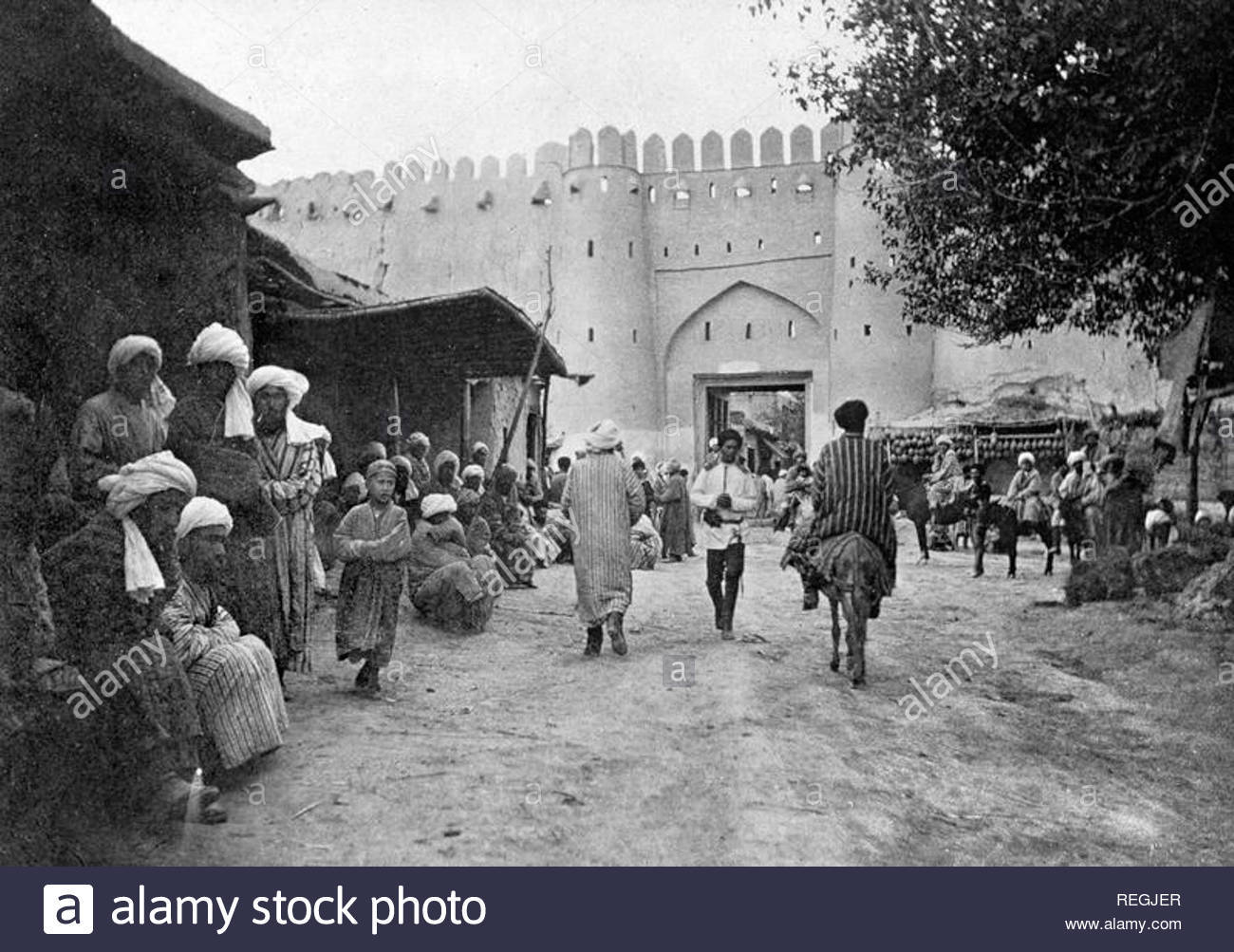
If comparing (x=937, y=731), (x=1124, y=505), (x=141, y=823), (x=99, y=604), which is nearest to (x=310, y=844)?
(x=141, y=823)

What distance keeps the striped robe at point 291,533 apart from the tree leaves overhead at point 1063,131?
499 centimetres

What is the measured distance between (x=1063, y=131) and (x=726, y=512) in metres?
3.40

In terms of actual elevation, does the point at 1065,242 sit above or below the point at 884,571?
above

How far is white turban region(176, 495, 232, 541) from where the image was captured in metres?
3.57

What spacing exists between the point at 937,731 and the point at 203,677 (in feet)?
11.2

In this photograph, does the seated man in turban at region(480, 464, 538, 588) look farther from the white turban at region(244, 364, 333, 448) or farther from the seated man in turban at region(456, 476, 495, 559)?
the white turban at region(244, 364, 333, 448)

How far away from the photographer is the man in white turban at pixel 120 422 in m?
3.83

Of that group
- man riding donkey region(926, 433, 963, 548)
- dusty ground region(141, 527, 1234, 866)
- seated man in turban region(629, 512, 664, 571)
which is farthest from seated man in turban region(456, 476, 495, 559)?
man riding donkey region(926, 433, 963, 548)

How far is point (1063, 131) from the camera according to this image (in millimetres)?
6496

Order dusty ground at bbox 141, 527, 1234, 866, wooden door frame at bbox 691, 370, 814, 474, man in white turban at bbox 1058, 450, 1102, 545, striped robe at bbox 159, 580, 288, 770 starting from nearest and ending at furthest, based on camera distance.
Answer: dusty ground at bbox 141, 527, 1234, 866 → striped robe at bbox 159, 580, 288, 770 → man in white turban at bbox 1058, 450, 1102, 545 → wooden door frame at bbox 691, 370, 814, 474

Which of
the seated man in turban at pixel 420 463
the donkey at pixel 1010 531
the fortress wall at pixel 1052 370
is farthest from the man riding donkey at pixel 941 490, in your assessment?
the seated man in turban at pixel 420 463

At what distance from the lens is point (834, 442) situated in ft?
18.4

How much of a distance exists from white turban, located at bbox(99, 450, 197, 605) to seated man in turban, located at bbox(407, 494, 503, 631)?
152 inches

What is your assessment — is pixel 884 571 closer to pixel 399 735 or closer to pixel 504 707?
pixel 504 707
